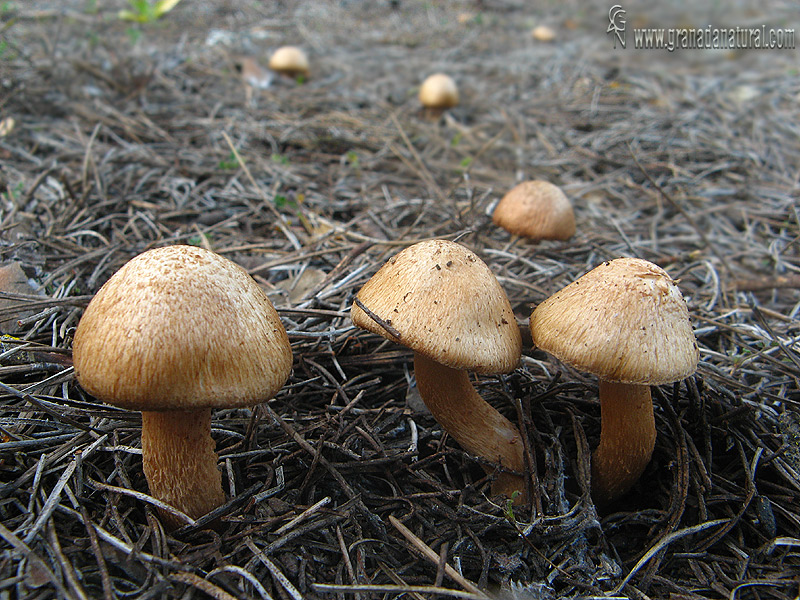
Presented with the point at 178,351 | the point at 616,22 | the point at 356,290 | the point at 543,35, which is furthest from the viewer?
the point at 543,35

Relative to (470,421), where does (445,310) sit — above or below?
above

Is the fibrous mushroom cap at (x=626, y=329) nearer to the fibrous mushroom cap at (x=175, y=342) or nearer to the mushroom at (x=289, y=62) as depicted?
the fibrous mushroom cap at (x=175, y=342)

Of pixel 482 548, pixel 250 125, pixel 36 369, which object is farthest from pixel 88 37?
pixel 482 548

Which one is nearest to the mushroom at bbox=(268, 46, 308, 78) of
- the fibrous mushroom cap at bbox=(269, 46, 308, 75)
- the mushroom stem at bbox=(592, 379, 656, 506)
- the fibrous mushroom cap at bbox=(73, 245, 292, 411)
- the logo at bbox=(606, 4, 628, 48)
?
the fibrous mushroom cap at bbox=(269, 46, 308, 75)

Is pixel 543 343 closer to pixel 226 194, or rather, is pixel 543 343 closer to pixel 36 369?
pixel 36 369

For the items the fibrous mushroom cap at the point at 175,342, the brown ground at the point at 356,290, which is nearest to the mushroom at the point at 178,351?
the fibrous mushroom cap at the point at 175,342

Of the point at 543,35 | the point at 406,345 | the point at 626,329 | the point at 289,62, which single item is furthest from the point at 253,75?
the point at 626,329

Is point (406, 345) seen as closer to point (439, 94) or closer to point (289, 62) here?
point (439, 94)
